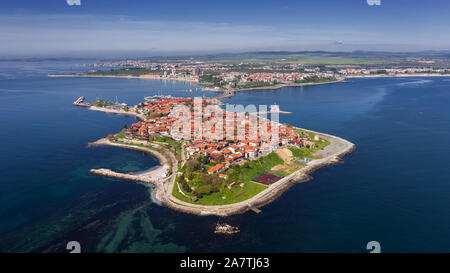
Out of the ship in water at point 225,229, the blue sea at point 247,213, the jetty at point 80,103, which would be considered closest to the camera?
the blue sea at point 247,213

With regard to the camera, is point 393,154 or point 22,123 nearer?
point 393,154

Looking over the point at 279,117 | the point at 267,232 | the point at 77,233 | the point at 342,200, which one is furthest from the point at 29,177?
the point at 279,117

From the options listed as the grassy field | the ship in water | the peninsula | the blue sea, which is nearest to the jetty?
the blue sea

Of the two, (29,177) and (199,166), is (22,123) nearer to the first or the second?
(29,177)

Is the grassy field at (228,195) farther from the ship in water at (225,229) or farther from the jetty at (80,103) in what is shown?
the jetty at (80,103)

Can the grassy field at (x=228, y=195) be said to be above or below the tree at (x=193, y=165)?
below

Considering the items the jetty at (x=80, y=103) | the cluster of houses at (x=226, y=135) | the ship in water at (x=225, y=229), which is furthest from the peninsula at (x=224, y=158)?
the jetty at (x=80, y=103)

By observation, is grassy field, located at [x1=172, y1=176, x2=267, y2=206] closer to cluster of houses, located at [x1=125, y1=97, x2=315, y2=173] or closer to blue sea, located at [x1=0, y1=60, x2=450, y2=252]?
blue sea, located at [x1=0, y1=60, x2=450, y2=252]

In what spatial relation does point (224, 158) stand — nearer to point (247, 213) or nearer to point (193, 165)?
point (193, 165)
